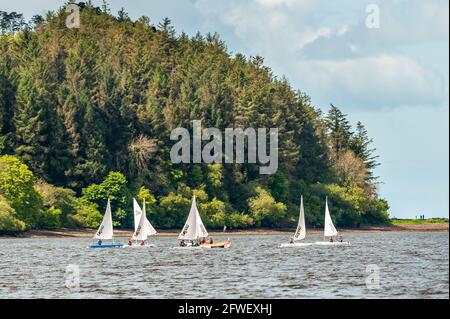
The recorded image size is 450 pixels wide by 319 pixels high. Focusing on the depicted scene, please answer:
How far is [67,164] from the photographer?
17825 cm

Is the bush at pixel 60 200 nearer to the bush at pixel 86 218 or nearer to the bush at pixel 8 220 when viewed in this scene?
the bush at pixel 86 218

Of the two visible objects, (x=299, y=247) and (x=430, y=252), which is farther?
(x=299, y=247)

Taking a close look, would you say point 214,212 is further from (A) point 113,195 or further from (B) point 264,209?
(A) point 113,195

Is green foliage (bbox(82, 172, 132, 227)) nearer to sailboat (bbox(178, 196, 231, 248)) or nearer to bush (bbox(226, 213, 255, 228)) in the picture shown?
bush (bbox(226, 213, 255, 228))

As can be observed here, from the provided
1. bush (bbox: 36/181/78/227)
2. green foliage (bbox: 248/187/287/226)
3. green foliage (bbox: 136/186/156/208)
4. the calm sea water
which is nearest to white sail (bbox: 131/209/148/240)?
the calm sea water

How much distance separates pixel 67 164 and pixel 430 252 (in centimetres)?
7453

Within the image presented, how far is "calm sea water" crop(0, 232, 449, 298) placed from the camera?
68.9m

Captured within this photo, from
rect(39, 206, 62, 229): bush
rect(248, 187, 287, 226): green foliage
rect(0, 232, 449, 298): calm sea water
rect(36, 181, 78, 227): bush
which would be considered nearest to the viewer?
rect(0, 232, 449, 298): calm sea water

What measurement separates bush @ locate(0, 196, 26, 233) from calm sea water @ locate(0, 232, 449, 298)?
64.7ft

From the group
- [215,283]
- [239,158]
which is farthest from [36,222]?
[215,283]

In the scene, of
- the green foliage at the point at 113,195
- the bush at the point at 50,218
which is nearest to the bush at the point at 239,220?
the green foliage at the point at 113,195

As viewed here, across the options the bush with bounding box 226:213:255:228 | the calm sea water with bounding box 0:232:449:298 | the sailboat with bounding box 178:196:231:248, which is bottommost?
the calm sea water with bounding box 0:232:449:298

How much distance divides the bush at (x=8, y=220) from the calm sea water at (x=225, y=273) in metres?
19.7
